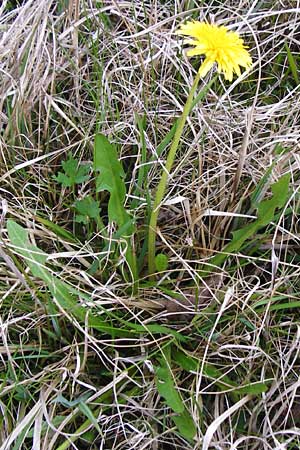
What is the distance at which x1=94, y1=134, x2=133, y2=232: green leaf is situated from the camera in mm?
1088

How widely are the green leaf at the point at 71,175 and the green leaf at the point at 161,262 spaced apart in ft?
0.66

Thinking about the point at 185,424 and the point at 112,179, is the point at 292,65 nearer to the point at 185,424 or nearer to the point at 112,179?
the point at 112,179

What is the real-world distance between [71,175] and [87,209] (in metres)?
0.08

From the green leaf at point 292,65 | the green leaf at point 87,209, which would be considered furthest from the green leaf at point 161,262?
the green leaf at point 292,65

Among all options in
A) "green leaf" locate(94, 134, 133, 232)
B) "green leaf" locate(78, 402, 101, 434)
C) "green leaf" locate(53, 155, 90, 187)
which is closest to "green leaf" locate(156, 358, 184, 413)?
"green leaf" locate(78, 402, 101, 434)

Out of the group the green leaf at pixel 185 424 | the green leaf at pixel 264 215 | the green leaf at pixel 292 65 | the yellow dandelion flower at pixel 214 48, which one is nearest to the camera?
the yellow dandelion flower at pixel 214 48

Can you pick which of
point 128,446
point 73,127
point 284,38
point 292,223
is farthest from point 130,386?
point 284,38

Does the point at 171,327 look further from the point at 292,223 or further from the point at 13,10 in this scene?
the point at 13,10

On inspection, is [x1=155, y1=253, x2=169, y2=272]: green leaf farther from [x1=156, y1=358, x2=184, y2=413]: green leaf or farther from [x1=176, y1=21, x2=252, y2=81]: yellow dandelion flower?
[x1=176, y1=21, x2=252, y2=81]: yellow dandelion flower

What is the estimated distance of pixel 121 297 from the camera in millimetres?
1088

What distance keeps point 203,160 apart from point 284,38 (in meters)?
0.37

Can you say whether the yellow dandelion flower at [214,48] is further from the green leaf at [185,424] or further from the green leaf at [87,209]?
the green leaf at [185,424]

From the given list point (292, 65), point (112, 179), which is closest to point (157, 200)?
point (112, 179)

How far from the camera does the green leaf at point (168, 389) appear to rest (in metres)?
0.99
